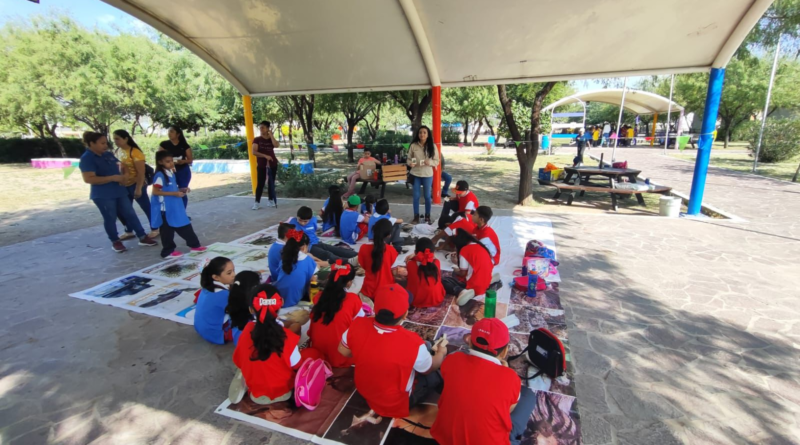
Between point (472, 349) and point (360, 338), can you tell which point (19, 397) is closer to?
point (360, 338)

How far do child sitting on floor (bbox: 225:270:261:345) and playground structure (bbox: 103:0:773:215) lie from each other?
5.24 metres

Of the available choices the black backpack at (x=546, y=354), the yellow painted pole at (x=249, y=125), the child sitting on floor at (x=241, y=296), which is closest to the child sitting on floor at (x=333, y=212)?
the child sitting on floor at (x=241, y=296)

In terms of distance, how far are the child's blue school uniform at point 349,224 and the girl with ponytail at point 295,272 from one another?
193 cm

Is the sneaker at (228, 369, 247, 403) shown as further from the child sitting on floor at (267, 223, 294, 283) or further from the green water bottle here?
the green water bottle

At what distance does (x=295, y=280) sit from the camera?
3840 millimetres

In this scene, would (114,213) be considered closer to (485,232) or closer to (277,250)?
(277,250)

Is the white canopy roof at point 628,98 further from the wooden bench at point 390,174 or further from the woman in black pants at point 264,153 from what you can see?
the woman in black pants at point 264,153

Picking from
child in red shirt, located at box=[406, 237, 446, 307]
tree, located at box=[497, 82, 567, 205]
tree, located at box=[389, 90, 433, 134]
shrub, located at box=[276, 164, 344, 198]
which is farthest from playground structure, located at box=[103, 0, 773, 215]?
tree, located at box=[389, 90, 433, 134]

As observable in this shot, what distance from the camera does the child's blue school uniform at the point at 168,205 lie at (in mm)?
5117

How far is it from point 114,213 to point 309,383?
512 cm

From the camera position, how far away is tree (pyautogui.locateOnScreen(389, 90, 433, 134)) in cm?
1320

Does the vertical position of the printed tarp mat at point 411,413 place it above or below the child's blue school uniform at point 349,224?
below

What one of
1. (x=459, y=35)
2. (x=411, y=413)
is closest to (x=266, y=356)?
(x=411, y=413)

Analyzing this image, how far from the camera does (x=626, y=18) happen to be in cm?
591
